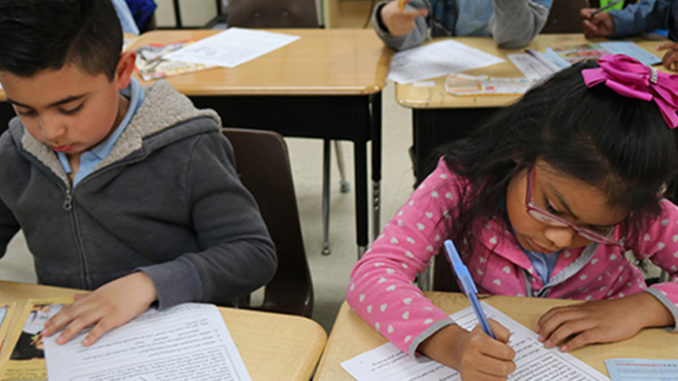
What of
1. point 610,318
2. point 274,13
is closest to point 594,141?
point 610,318

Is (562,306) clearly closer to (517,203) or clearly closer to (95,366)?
(517,203)

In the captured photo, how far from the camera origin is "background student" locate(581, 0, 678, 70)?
2.10m

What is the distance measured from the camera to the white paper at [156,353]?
2.47 feet

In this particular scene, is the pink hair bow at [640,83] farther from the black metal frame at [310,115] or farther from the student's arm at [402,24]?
the student's arm at [402,24]

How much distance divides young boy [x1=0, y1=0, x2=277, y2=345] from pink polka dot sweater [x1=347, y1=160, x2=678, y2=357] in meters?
0.25

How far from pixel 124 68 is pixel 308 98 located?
2.59ft

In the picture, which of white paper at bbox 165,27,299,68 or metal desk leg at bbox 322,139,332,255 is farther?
metal desk leg at bbox 322,139,332,255

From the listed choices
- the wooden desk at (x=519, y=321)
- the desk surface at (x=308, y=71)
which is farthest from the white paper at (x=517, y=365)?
the desk surface at (x=308, y=71)

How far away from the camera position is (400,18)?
1.92 metres

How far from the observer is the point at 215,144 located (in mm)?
1102

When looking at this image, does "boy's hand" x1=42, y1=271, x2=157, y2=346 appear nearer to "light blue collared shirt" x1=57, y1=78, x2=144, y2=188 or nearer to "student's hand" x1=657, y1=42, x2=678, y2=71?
"light blue collared shirt" x1=57, y1=78, x2=144, y2=188

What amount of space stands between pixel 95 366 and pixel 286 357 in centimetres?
24

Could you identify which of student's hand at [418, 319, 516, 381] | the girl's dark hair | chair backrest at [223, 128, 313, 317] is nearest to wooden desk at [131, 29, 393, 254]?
chair backrest at [223, 128, 313, 317]

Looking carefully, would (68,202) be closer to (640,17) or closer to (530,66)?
(530,66)
